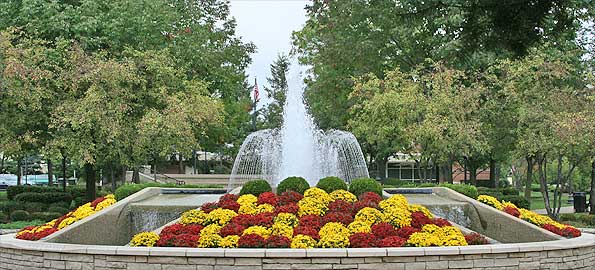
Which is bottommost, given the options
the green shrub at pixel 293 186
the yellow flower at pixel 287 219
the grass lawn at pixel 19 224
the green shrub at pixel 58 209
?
the grass lawn at pixel 19 224

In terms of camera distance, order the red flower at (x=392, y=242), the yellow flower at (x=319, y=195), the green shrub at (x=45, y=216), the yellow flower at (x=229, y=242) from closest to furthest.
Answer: the red flower at (x=392, y=242), the yellow flower at (x=229, y=242), the yellow flower at (x=319, y=195), the green shrub at (x=45, y=216)

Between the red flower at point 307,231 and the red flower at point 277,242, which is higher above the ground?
the red flower at point 307,231

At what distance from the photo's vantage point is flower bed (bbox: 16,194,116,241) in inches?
533

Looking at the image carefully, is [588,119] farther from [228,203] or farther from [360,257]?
[360,257]

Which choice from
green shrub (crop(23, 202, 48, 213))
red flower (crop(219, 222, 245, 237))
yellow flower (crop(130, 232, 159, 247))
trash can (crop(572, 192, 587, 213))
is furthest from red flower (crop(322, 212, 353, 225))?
trash can (crop(572, 192, 587, 213))

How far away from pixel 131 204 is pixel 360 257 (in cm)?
717

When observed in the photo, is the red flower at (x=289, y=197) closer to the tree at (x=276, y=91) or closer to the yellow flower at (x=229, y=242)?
the yellow flower at (x=229, y=242)

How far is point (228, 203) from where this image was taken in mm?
13930

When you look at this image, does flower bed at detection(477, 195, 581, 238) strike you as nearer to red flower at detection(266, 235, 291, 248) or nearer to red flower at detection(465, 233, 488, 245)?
red flower at detection(465, 233, 488, 245)

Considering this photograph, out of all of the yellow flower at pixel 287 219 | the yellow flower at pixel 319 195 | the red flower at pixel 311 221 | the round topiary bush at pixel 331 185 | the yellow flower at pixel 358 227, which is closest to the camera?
the yellow flower at pixel 358 227

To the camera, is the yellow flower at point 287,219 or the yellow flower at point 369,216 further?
the yellow flower at point 369,216

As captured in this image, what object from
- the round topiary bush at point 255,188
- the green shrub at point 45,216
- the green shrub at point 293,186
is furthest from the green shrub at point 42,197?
the green shrub at point 293,186

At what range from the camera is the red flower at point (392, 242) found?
36.2 feet

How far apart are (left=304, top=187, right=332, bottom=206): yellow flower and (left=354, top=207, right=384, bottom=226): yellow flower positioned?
3.43 ft
